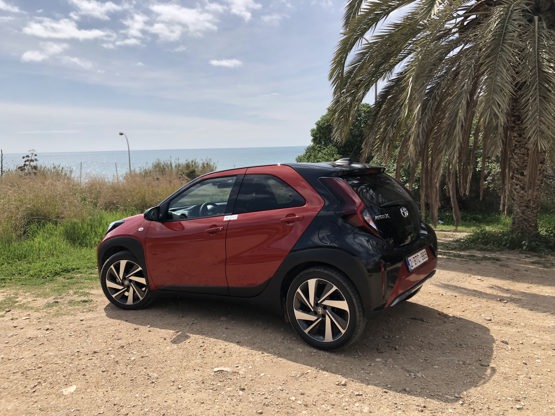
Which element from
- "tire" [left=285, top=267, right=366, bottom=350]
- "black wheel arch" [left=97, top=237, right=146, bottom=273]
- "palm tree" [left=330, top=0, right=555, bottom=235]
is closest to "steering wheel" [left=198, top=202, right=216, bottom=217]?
"black wheel arch" [left=97, top=237, right=146, bottom=273]

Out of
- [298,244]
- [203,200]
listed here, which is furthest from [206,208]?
[298,244]

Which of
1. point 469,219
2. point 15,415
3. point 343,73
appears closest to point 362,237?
point 15,415

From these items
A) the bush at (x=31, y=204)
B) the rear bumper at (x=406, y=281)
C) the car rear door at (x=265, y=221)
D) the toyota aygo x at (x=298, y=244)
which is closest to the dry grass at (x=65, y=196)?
the bush at (x=31, y=204)

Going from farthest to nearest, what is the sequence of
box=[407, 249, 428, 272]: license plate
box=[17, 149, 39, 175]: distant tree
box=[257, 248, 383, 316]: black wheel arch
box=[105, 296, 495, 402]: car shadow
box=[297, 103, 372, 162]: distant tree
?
box=[297, 103, 372, 162]: distant tree
box=[17, 149, 39, 175]: distant tree
box=[407, 249, 428, 272]: license plate
box=[257, 248, 383, 316]: black wheel arch
box=[105, 296, 495, 402]: car shadow

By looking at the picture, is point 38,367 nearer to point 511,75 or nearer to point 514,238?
point 511,75

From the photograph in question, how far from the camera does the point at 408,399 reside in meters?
3.13

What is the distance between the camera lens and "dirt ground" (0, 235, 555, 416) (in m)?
3.13

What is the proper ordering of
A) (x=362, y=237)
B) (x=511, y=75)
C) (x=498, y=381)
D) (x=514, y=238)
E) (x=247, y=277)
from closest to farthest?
(x=498, y=381), (x=362, y=237), (x=247, y=277), (x=511, y=75), (x=514, y=238)

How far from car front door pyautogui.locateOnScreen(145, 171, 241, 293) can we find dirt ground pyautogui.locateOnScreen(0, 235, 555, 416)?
478mm

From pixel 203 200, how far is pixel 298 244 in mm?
1467

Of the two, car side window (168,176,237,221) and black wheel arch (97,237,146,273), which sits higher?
car side window (168,176,237,221)

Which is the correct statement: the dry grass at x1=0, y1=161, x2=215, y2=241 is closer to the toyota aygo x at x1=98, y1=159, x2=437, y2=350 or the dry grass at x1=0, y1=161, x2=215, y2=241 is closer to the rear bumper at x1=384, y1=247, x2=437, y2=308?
the toyota aygo x at x1=98, y1=159, x2=437, y2=350

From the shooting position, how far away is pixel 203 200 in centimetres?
487

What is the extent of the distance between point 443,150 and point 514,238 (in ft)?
9.99
